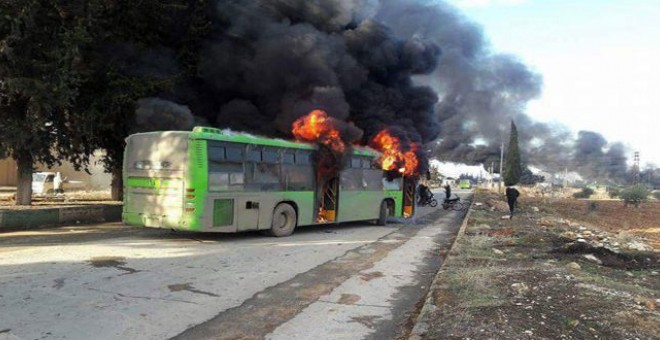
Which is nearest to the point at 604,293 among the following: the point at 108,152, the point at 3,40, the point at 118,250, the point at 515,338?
the point at 515,338

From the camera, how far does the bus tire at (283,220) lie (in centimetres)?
1390

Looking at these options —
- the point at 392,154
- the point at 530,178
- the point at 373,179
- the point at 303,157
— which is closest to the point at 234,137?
the point at 303,157

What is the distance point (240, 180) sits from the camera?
12.8 m

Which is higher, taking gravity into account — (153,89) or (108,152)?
(153,89)

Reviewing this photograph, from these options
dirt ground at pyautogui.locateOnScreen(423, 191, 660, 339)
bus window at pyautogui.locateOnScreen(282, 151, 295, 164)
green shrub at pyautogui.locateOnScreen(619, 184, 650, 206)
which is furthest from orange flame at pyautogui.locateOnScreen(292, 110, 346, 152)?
green shrub at pyautogui.locateOnScreen(619, 184, 650, 206)

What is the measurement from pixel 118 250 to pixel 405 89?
46.7 feet

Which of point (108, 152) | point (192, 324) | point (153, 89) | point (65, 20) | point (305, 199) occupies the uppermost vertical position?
point (65, 20)

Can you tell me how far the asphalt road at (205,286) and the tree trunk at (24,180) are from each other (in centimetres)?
443

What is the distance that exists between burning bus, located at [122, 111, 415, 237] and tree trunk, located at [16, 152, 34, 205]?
219 inches

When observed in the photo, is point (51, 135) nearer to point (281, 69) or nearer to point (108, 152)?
point (108, 152)

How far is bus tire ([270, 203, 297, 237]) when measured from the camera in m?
13.9

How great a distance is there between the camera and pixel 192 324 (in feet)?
18.8

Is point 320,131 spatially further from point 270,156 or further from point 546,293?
point 546,293

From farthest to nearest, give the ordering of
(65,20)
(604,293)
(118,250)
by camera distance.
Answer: (65,20) < (118,250) < (604,293)
